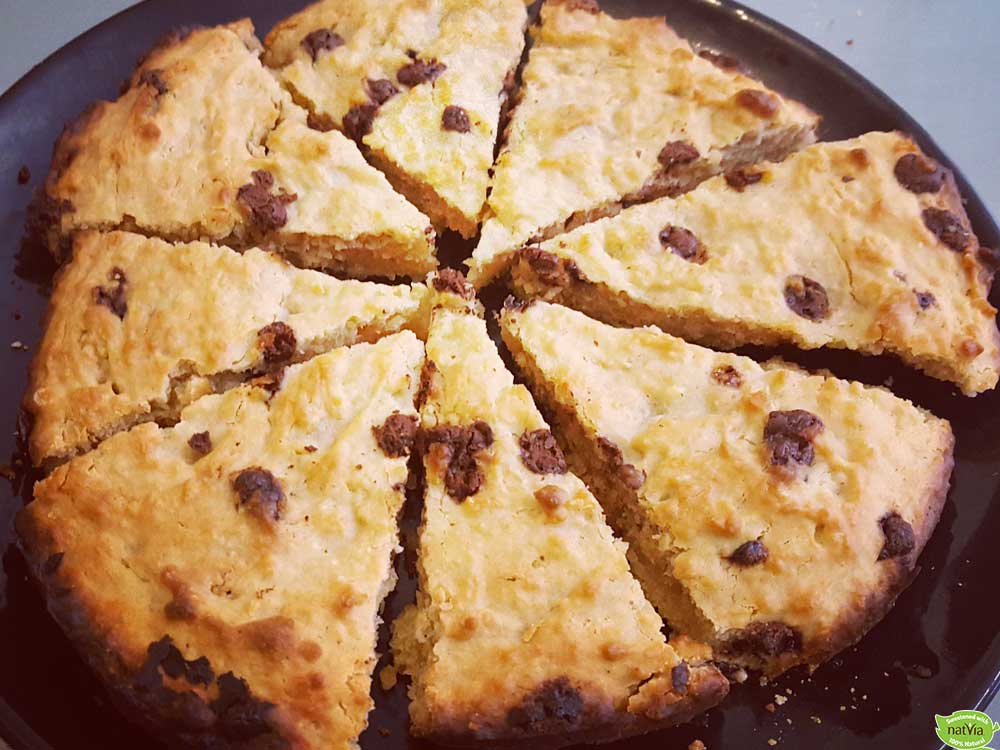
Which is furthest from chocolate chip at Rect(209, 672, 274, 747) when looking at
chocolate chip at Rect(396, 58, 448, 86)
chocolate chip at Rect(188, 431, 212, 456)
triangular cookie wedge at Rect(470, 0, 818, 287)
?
chocolate chip at Rect(396, 58, 448, 86)

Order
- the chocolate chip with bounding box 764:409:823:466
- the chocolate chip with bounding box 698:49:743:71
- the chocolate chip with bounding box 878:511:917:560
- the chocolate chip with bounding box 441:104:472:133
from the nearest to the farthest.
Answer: the chocolate chip with bounding box 878:511:917:560 → the chocolate chip with bounding box 764:409:823:466 → the chocolate chip with bounding box 441:104:472:133 → the chocolate chip with bounding box 698:49:743:71

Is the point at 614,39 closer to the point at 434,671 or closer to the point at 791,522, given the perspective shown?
the point at 791,522

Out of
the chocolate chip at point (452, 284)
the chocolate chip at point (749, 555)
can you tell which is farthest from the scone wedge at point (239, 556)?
the chocolate chip at point (749, 555)

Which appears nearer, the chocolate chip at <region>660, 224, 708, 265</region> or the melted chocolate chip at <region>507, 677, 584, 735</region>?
the melted chocolate chip at <region>507, 677, 584, 735</region>

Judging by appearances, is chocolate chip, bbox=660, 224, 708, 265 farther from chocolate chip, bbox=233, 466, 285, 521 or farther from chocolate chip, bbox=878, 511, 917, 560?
chocolate chip, bbox=233, 466, 285, 521

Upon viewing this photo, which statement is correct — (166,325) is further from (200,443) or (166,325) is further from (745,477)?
(745,477)

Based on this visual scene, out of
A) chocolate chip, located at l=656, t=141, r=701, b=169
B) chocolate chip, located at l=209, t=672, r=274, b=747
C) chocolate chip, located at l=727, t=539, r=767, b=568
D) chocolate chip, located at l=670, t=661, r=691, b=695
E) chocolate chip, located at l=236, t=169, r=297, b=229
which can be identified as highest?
chocolate chip, located at l=236, t=169, r=297, b=229

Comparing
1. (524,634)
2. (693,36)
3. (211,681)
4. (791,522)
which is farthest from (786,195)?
(211,681)
